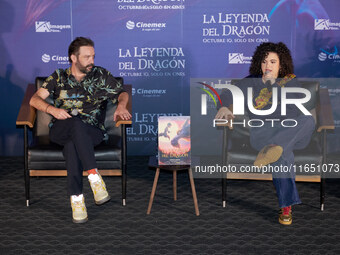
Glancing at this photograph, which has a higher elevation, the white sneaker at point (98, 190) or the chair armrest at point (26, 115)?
the chair armrest at point (26, 115)

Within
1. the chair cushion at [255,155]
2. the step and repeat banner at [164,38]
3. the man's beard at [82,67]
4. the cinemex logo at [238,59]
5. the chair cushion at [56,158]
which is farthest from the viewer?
the cinemex logo at [238,59]

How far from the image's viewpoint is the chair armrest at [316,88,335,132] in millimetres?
3939

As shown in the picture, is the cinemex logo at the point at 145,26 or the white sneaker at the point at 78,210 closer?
the white sneaker at the point at 78,210

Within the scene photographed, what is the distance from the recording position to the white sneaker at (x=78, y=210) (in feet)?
12.5

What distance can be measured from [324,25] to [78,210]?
336 cm

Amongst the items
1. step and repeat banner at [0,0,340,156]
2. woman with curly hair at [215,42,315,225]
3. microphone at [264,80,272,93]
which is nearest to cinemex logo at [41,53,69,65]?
step and repeat banner at [0,0,340,156]

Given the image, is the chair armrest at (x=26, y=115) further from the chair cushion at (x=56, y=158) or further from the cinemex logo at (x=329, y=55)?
the cinemex logo at (x=329, y=55)

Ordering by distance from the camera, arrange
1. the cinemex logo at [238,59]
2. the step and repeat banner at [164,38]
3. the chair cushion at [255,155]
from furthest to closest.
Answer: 1. the cinemex logo at [238,59]
2. the step and repeat banner at [164,38]
3. the chair cushion at [255,155]

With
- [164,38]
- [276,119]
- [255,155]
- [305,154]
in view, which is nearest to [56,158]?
[255,155]

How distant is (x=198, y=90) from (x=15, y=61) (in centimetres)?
199

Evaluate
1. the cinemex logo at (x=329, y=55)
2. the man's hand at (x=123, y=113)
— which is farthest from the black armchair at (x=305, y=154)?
the cinemex logo at (x=329, y=55)

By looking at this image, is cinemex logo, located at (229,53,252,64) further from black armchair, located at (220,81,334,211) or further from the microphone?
the microphone

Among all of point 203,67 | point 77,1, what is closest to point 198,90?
point 203,67

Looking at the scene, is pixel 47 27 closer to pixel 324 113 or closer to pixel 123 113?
pixel 123 113
